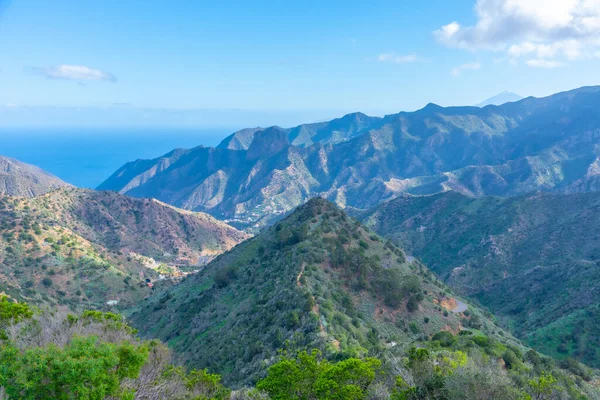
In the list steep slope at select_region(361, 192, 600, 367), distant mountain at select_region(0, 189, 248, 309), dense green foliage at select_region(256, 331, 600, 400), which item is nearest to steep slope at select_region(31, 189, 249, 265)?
distant mountain at select_region(0, 189, 248, 309)

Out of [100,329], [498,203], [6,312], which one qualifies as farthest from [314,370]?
[498,203]

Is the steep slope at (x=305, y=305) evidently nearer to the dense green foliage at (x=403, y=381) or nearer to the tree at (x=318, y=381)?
the dense green foliage at (x=403, y=381)

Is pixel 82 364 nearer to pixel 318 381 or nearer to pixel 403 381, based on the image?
pixel 318 381

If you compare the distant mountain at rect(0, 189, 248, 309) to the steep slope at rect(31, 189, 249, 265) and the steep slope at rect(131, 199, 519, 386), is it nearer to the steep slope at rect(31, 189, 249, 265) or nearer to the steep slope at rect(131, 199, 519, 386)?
the steep slope at rect(31, 189, 249, 265)

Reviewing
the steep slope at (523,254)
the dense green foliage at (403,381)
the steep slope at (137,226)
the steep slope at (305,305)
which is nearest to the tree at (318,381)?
the dense green foliage at (403,381)

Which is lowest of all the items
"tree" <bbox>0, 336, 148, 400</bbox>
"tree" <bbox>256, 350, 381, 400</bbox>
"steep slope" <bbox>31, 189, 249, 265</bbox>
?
"steep slope" <bbox>31, 189, 249, 265</bbox>

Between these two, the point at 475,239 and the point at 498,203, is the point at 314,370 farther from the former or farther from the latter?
the point at 498,203

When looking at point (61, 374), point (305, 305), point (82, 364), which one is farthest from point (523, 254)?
point (61, 374)

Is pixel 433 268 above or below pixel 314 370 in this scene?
below
